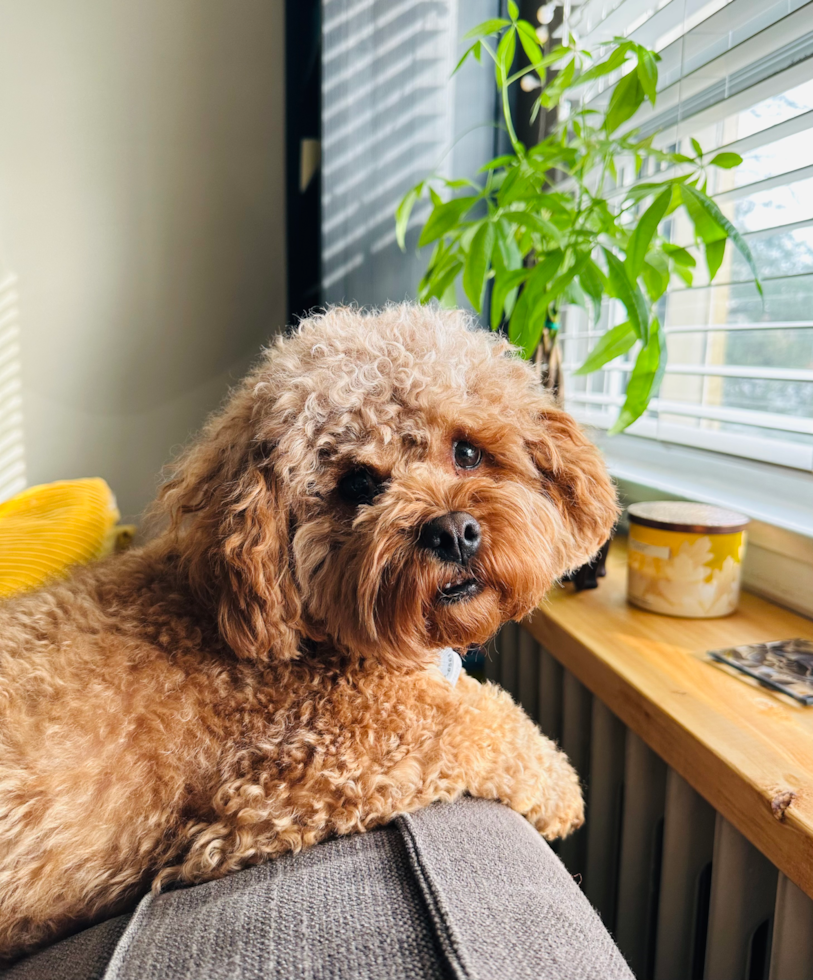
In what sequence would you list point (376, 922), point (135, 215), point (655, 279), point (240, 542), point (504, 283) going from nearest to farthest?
point (376, 922), point (240, 542), point (655, 279), point (504, 283), point (135, 215)

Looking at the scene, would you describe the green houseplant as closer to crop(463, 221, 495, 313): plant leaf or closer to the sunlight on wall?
crop(463, 221, 495, 313): plant leaf

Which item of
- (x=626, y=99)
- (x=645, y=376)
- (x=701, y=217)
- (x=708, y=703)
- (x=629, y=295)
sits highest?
(x=626, y=99)

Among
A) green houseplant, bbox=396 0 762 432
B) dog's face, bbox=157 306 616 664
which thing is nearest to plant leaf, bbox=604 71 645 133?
green houseplant, bbox=396 0 762 432

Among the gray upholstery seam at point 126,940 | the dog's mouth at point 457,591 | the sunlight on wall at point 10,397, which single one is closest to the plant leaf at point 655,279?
the dog's mouth at point 457,591

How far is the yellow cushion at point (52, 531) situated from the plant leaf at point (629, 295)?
0.94m

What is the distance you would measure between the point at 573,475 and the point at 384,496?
25cm

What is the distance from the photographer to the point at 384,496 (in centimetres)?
75

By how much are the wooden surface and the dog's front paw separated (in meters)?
0.12

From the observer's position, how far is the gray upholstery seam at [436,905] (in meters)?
0.47

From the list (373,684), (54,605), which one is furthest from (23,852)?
(373,684)

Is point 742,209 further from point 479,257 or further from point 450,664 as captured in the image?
point 450,664

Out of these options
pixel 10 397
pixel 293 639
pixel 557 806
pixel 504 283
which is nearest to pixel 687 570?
pixel 557 806

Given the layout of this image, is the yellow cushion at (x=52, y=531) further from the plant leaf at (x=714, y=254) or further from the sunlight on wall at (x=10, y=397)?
the plant leaf at (x=714, y=254)

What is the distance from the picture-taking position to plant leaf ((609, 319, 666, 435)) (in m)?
0.99
